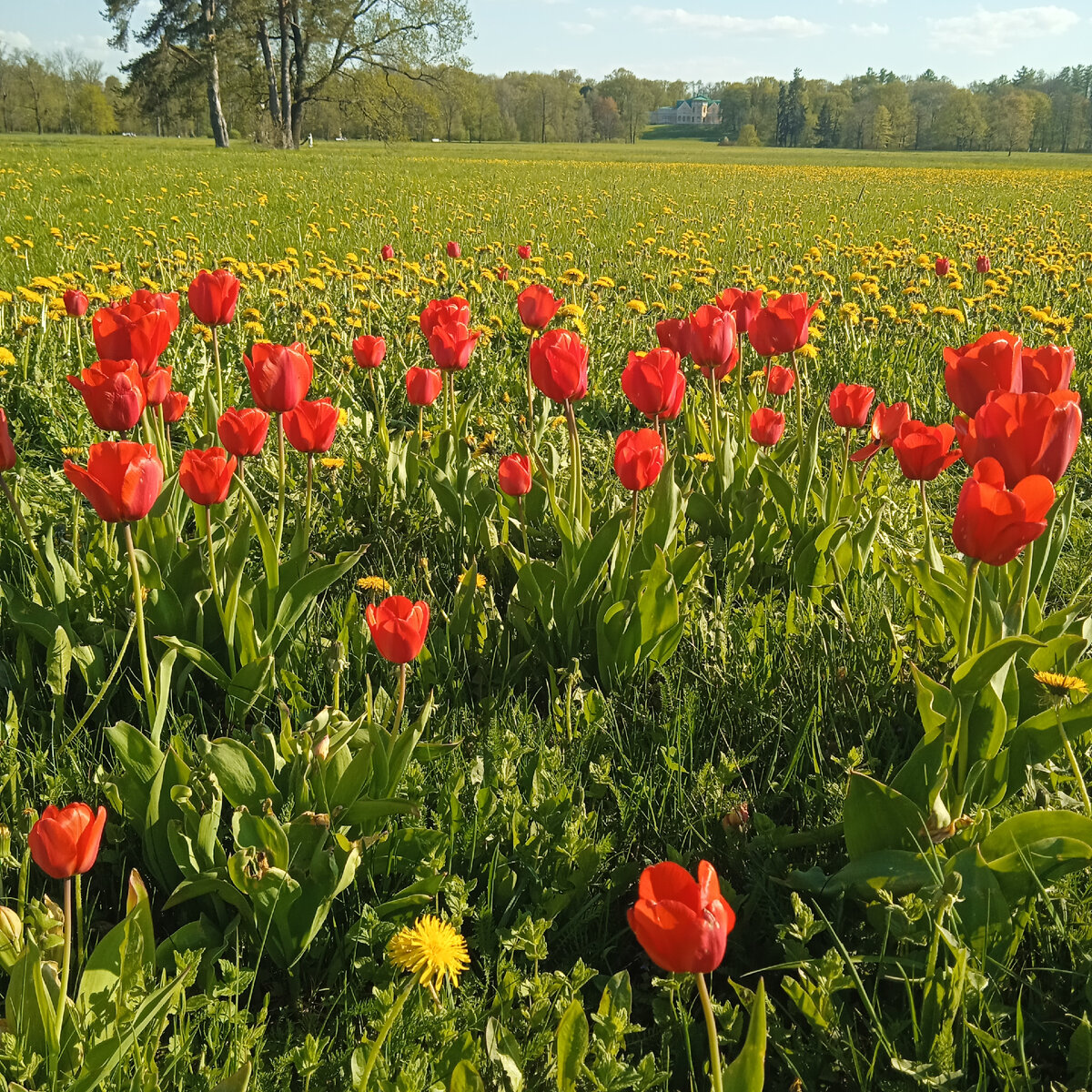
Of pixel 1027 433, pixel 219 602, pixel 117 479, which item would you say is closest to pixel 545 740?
pixel 219 602

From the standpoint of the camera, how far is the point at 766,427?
241 centimetres

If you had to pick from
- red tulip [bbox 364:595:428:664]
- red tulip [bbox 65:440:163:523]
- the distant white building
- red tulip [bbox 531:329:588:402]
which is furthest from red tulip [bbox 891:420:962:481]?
the distant white building

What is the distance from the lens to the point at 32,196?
10.4 m

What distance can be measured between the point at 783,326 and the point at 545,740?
1.27 metres

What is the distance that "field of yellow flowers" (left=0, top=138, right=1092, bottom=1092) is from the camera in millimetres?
1169

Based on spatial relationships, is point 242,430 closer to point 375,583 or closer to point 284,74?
point 375,583

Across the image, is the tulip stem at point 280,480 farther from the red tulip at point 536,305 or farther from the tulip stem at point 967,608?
the tulip stem at point 967,608

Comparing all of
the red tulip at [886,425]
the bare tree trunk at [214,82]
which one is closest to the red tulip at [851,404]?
the red tulip at [886,425]

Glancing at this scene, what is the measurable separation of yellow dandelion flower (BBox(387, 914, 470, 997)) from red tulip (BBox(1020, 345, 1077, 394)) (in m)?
1.32

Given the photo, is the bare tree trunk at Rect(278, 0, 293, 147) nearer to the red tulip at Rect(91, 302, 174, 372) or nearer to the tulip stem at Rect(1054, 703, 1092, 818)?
the red tulip at Rect(91, 302, 174, 372)

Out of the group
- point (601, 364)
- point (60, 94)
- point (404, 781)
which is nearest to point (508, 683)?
point (404, 781)

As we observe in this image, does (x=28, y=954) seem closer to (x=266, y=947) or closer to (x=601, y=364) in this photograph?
(x=266, y=947)

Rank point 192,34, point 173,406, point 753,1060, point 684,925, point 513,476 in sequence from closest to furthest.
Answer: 1. point 684,925
2. point 753,1060
3. point 513,476
4. point 173,406
5. point 192,34

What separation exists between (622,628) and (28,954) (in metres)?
1.24
